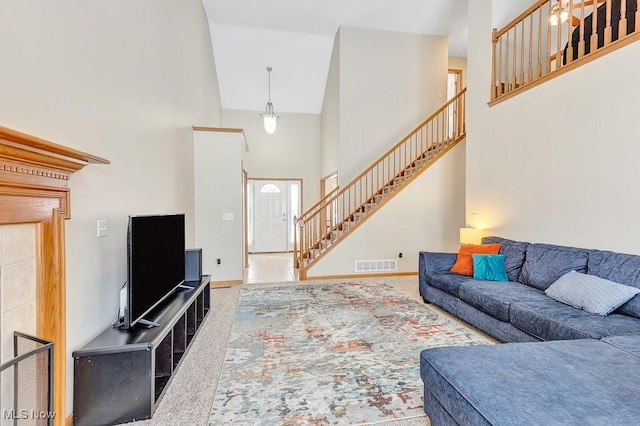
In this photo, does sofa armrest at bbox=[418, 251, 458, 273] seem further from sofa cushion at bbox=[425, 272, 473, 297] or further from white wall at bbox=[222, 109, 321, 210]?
white wall at bbox=[222, 109, 321, 210]

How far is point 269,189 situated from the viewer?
8.25 metres

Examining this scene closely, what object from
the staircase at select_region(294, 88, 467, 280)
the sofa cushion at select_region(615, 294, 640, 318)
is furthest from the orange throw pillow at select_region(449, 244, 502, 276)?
the staircase at select_region(294, 88, 467, 280)

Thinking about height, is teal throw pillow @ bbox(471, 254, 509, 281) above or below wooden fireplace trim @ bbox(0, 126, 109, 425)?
below

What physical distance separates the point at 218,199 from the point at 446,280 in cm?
347

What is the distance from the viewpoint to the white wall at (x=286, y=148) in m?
7.99

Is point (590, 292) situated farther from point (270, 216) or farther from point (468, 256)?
point (270, 216)

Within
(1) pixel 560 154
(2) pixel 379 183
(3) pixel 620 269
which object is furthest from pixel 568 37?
(2) pixel 379 183

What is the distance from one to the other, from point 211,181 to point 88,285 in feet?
9.80

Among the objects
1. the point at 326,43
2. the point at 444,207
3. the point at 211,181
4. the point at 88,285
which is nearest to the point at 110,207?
the point at 88,285

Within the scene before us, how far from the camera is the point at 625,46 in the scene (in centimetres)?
259

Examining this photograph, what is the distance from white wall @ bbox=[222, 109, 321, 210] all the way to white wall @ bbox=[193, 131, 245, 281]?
3202 mm

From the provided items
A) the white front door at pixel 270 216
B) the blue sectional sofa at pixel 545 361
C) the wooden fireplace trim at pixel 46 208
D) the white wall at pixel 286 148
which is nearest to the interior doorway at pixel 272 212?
the white front door at pixel 270 216

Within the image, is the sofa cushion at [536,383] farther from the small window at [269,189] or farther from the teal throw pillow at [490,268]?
the small window at [269,189]

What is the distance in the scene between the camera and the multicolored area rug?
1844 millimetres
